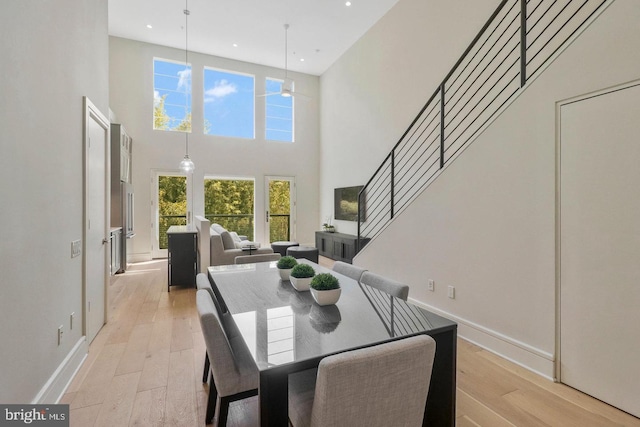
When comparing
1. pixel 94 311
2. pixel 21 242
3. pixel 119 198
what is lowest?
pixel 94 311

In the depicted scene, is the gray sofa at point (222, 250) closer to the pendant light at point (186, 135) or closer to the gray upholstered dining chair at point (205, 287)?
A: the pendant light at point (186, 135)

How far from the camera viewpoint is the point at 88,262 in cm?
276

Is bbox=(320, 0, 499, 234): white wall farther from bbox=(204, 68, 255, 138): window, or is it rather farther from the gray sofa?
the gray sofa

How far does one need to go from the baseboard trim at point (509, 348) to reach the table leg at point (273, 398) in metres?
2.21

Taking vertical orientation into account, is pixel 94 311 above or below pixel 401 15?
below

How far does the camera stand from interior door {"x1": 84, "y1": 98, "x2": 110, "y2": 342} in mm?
2715

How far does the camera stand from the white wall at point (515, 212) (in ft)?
6.68

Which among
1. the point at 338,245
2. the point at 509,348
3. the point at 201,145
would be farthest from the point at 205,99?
the point at 509,348

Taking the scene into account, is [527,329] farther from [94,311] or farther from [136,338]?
[94,311]

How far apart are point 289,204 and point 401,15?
5156mm

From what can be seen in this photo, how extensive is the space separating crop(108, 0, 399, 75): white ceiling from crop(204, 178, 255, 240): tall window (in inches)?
128

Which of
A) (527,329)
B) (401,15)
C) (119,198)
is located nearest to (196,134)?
(119,198)

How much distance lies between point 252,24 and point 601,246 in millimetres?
6777

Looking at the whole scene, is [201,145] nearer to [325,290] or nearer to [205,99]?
[205,99]
